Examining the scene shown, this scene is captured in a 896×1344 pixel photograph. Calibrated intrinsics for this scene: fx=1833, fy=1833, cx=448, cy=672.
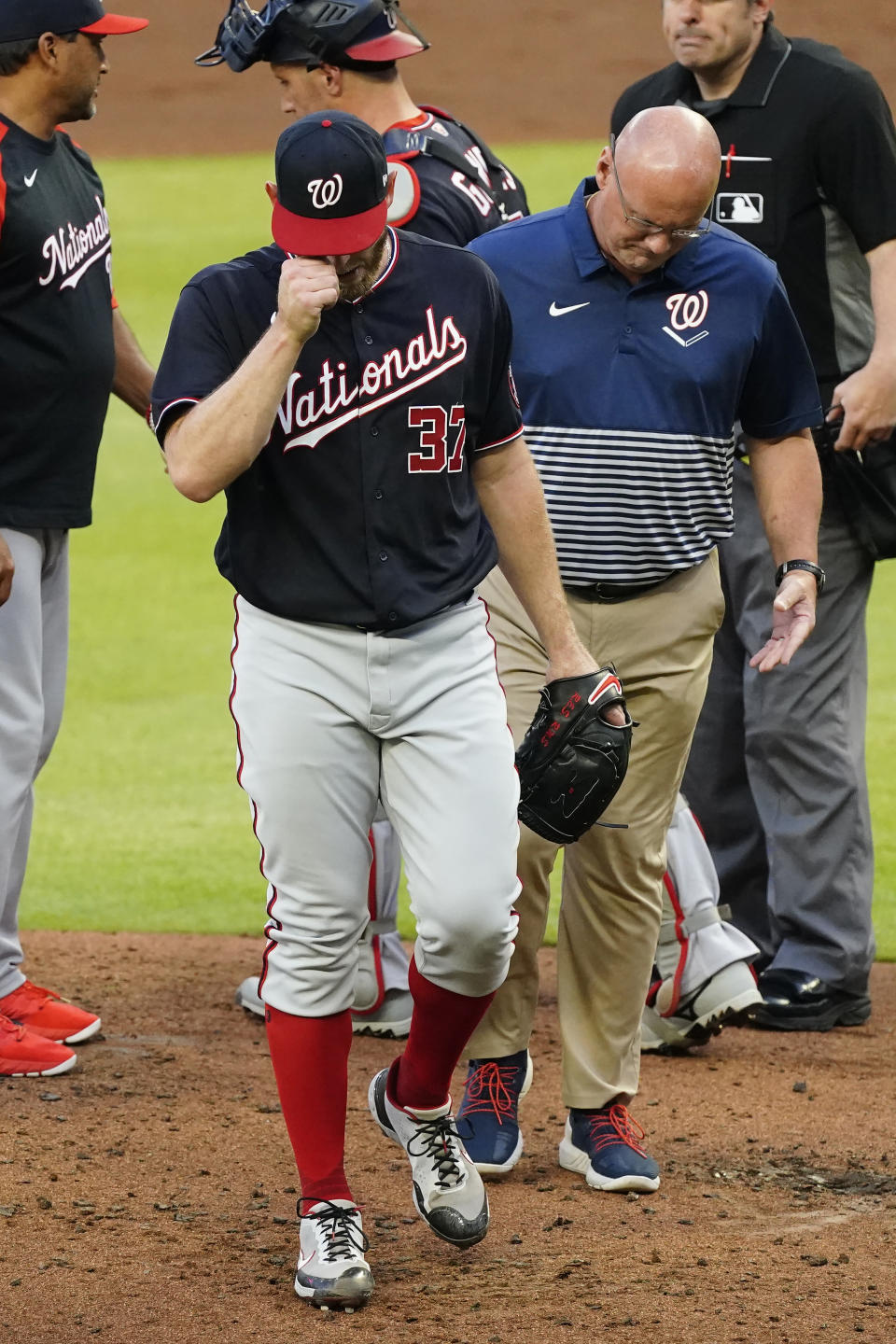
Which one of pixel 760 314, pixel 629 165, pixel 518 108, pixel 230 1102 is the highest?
pixel 629 165

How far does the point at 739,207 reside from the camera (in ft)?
15.9

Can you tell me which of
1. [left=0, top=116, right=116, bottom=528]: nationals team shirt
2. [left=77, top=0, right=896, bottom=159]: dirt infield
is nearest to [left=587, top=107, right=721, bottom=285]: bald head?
[left=0, top=116, right=116, bottom=528]: nationals team shirt

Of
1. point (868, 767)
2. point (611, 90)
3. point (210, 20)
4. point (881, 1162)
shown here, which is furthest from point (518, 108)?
point (881, 1162)

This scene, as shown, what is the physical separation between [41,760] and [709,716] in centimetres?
197

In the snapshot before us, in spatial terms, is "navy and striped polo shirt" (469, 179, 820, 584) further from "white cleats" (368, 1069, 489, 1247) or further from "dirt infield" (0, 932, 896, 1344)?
"dirt infield" (0, 932, 896, 1344)

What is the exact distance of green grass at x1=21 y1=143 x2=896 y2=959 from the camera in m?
6.35

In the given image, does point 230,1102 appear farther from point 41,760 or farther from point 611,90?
point 611,90

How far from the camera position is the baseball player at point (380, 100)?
173 inches

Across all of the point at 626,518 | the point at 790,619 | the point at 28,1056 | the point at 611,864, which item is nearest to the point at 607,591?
the point at 626,518

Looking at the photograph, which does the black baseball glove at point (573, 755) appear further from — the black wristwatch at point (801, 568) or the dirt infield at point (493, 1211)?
the dirt infield at point (493, 1211)

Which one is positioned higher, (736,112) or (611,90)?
(736,112)

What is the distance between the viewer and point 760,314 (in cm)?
373

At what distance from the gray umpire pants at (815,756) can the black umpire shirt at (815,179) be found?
0.49m

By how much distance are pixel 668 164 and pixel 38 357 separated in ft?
5.31
